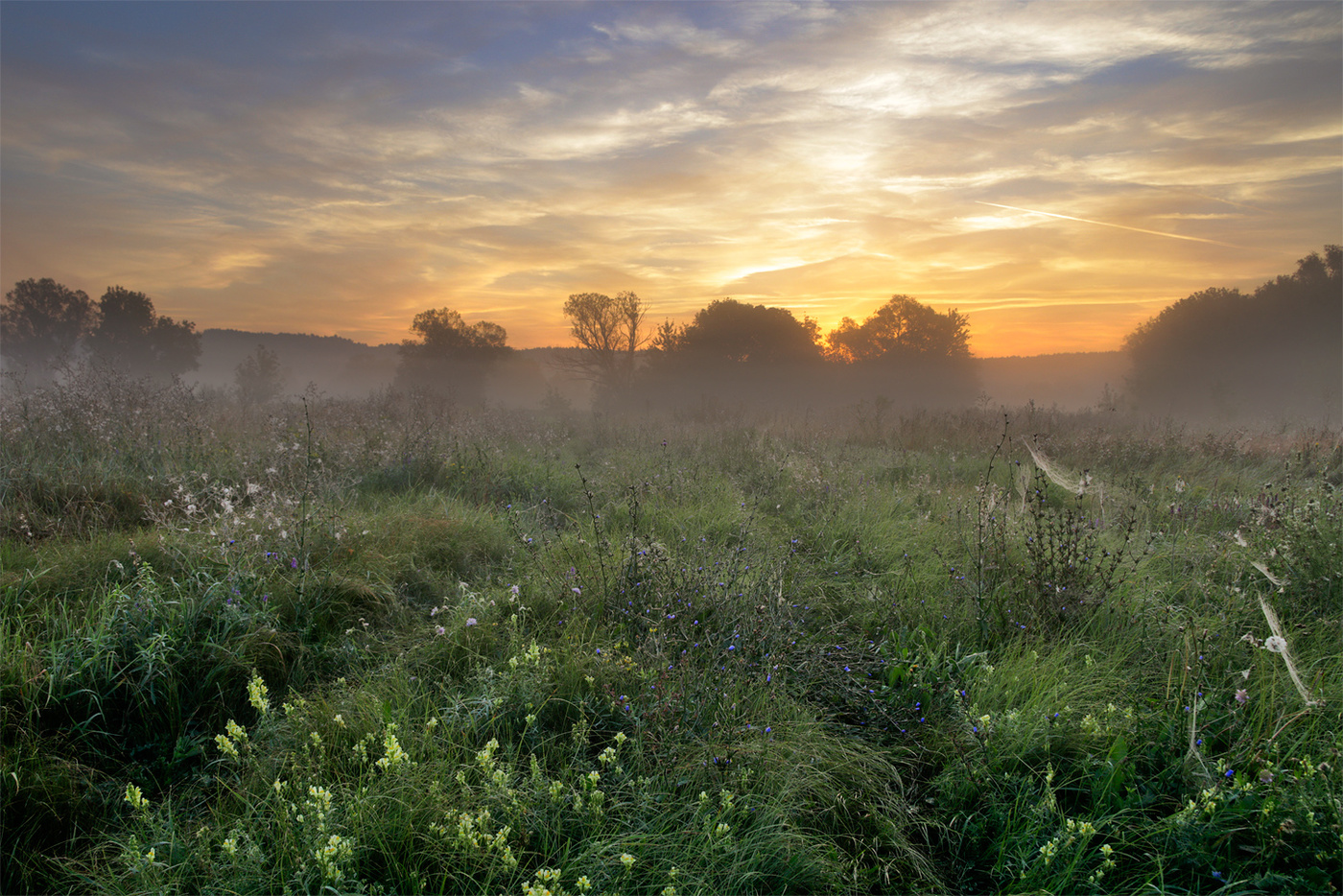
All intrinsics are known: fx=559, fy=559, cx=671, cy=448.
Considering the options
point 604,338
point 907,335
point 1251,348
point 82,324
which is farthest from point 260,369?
point 1251,348

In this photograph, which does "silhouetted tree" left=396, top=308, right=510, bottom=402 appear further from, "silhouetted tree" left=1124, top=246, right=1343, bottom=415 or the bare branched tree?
"silhouetted tree" left=1124, top=246, right=1343, bottom=415

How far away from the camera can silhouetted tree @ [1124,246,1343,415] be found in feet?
76.4

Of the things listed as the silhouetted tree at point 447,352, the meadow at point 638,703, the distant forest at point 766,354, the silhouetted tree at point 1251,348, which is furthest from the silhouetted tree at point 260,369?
the silhouetted tree at point 1251,348

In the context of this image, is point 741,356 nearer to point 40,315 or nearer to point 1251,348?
point 1251,348

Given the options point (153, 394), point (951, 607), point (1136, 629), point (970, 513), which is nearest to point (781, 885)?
point (951, 607)

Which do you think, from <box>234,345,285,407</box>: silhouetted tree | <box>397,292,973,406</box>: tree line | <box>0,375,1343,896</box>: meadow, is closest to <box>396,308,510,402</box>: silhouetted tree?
<box>397,292,973,406</box>: tree line

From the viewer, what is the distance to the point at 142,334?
27.7 metres

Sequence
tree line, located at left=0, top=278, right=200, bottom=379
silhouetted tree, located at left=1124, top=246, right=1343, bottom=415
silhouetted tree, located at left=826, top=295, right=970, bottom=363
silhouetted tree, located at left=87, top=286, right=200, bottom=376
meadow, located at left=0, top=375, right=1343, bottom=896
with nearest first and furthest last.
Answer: meadow, located at left=0, top=375, right=1343, bottom=896 → tree line, located at left=0, top=278, right=200, bottom=379 → silhouetted tree, located at left=1124, top=246, right=1343, bottom=415 → silhouetted tree, located at left=87, top=286, right=200, bottom=376 → silhouetted tree, located at left=826, top=295, right=970, bottom=363

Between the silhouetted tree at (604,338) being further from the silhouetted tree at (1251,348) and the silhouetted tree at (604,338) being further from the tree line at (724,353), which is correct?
the silhouetted tree at (1251,348)

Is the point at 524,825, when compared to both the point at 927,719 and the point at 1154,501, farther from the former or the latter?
the point at 1154,501

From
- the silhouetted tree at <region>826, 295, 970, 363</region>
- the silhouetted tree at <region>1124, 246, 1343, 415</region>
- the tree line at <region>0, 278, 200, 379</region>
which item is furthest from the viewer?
the silhouetted tree at <region>826, 295, 970, 363</region>

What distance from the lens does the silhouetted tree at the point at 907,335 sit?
34.2 metres

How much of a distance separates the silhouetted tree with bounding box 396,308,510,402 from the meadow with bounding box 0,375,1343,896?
2939cm

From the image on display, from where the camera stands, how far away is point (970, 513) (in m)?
6.08
